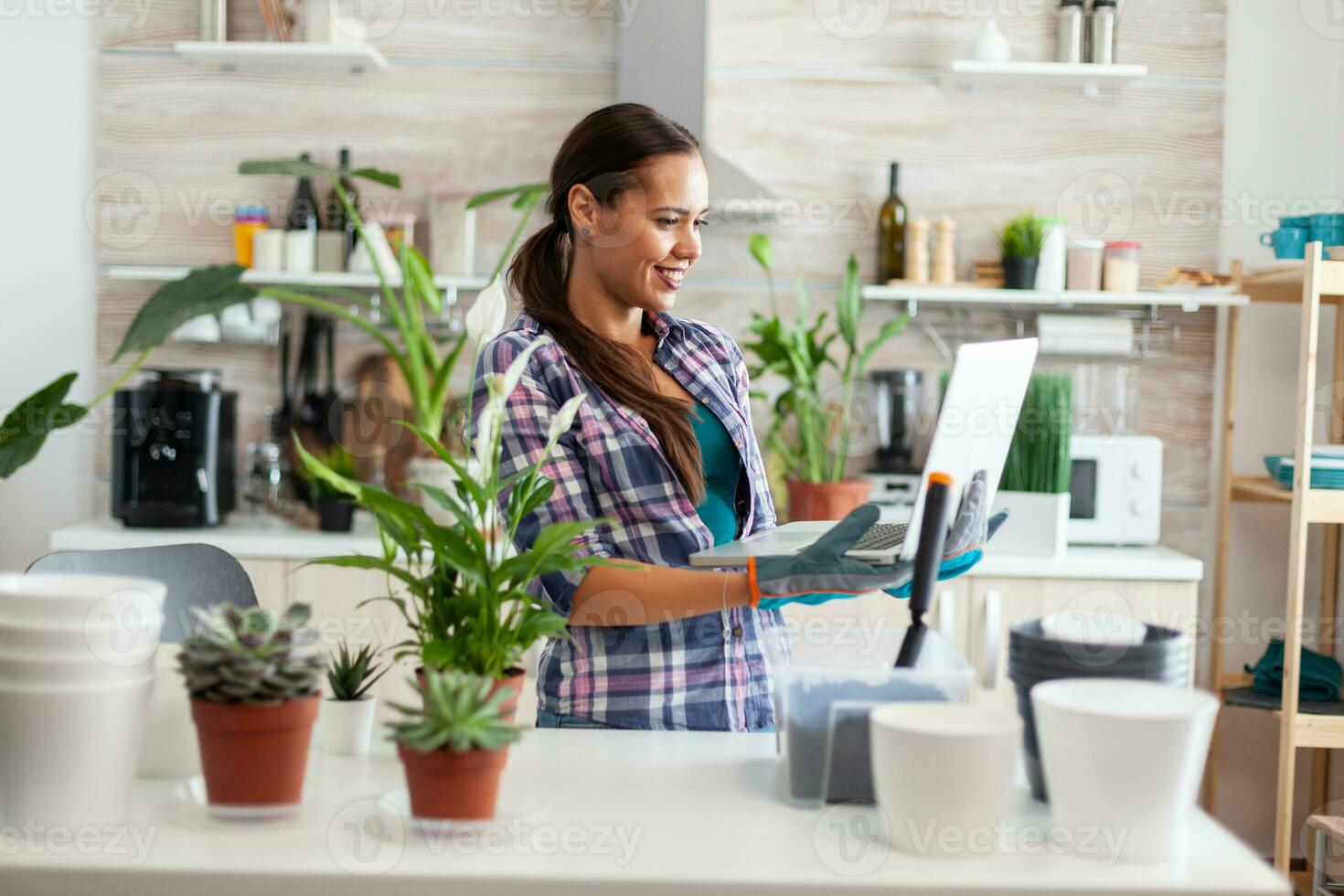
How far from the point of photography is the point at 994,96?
321cm

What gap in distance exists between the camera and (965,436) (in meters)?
1.15

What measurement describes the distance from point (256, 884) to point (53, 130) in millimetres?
2924

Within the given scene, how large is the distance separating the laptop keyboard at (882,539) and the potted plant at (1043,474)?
1349mm

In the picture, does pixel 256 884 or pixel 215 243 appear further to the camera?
pixel 215 243

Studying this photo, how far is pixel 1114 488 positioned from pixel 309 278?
200 cm

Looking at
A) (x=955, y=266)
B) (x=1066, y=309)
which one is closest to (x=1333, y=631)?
(x=1066, y=309)

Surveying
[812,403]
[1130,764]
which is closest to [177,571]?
[1130,764]

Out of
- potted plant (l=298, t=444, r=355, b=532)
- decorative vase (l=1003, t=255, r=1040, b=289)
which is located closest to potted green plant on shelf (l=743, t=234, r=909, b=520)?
decorative vase (l=1003, t=255, r=1040, b=289)

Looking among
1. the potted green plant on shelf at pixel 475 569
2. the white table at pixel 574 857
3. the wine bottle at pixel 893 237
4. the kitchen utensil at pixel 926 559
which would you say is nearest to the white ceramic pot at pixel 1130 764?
the white table at pixel 574 857

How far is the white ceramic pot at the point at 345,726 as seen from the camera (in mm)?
1171

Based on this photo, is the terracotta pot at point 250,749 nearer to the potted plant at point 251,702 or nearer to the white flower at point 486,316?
the potted plant at point 251,702

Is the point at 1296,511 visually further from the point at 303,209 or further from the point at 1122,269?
the point at 303,209

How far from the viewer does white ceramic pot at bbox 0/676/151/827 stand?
94cm

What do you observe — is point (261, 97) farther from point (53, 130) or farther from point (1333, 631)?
point (1333, 631)
